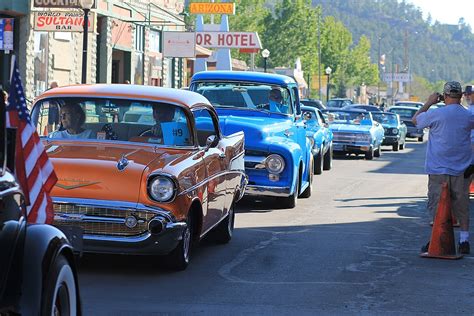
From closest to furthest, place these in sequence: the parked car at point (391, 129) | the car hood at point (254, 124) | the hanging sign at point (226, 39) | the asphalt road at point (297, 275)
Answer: the asphalt road at point (297, 275) < the car hood at point (254, 124) < the parked car at point (391, 129) < the hanging sign at point (226, 39)

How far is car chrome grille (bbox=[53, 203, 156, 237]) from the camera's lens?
952 cm

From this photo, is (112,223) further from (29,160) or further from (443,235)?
(443,235)

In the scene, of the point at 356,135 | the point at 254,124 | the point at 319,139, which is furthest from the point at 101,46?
the point at 254,124

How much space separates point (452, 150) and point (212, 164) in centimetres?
258

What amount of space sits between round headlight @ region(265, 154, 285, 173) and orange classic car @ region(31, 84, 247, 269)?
2965 millimetres

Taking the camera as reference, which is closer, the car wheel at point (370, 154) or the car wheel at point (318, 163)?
the car wheel at point (318, 163)

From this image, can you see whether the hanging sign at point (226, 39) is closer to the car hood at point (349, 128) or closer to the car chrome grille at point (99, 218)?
the car hood at point (349, 128)

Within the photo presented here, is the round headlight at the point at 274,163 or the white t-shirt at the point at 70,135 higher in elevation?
the white t-shirt at the point at 70,135

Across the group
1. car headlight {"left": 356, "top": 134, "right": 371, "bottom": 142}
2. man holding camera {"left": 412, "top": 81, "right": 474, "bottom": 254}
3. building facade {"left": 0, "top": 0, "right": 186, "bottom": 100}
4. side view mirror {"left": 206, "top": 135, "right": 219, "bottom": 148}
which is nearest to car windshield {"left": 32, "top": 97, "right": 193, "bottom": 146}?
side view mirror {"left": 206, "top": 135, "right": 219, "bottom": 148}

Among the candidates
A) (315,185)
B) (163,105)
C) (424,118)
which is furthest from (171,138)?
(315,185)

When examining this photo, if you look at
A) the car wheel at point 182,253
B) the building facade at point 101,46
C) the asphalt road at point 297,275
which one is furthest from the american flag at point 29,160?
the building facade at point 101,46

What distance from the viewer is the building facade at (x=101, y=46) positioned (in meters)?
36.3

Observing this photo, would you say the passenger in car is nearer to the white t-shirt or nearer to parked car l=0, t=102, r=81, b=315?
the white t-shirt

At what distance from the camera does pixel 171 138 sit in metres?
11.0
